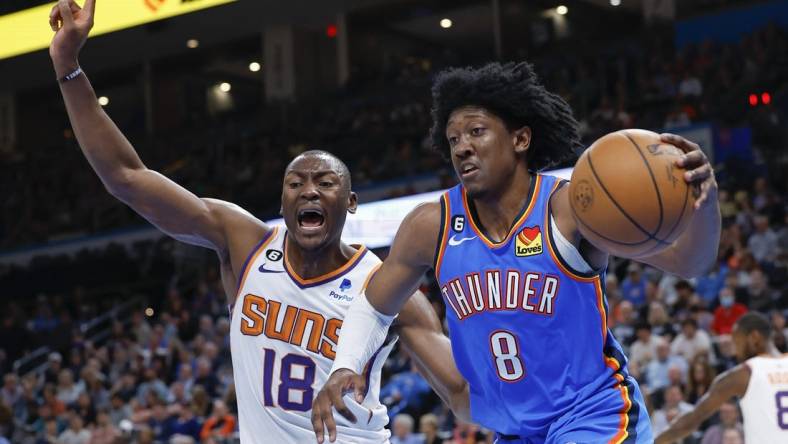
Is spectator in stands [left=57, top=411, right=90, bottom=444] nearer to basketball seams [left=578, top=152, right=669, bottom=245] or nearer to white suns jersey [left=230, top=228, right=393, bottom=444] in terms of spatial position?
white suns jersey [left=230, top=228, right=393, bottom=444]

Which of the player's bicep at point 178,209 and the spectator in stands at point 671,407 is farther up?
the player's bicep at point 178,209

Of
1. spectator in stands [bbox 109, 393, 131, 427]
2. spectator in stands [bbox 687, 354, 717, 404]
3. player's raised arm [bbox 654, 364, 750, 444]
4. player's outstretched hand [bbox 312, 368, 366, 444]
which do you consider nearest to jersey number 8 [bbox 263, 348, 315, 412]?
player's outstretched hand [bbox 312, 368, 366, 444]

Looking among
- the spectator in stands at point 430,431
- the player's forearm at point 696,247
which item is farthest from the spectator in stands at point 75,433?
the player's forearm at point 696,247

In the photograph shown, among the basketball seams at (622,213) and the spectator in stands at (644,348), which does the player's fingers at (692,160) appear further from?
the spectator in stands at (644,348)

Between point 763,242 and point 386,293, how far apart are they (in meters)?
9.37

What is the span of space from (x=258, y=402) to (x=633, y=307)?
26.2 ft

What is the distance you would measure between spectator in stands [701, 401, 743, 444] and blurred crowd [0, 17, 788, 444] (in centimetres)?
2

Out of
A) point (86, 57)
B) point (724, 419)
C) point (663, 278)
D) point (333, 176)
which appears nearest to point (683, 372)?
point (724, 419)

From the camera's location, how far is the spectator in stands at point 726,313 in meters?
10.6

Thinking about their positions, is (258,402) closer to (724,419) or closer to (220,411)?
(724,419)

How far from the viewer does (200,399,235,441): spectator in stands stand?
1193cm

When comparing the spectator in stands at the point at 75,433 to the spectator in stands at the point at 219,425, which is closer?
the spectator in stands at the point at 219,425

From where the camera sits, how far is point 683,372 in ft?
32.2

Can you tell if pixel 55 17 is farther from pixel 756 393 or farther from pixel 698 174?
pixel 756 393
